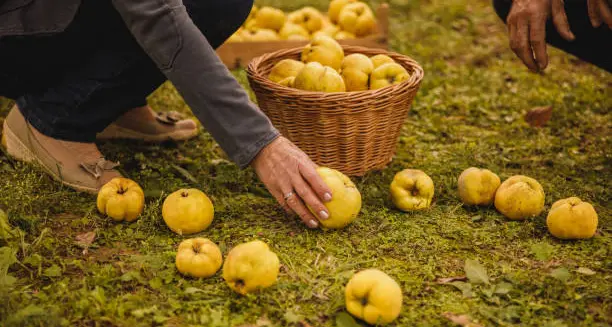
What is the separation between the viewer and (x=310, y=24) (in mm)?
4867

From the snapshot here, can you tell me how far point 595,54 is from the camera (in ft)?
10.6

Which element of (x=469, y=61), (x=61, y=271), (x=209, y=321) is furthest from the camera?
(x=469, y=61)

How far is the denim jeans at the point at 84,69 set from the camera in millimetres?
2598

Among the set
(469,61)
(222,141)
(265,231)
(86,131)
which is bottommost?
(469,61)

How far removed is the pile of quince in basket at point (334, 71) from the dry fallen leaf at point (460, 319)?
49.5 inches

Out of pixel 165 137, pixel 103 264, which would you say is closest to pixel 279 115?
pixel 165 137

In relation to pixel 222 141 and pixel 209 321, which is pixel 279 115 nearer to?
pixel 222 141

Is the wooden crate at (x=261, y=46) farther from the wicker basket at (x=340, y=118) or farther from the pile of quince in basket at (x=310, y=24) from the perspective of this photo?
the wicker basket at (x=340, y=118)

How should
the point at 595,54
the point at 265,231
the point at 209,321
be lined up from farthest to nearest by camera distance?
the point at 595,54 < the point at 265,231 < the point at 209,321

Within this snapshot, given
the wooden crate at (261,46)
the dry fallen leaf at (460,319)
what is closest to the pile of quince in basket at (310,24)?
the wooden crate at (261,46)

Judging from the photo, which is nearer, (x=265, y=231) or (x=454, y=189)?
(x=265, y=231)

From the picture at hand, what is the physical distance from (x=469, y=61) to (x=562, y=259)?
9.64 ft

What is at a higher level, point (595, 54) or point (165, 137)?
point (595, 54)

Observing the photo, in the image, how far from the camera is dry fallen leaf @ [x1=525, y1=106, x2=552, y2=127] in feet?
12.5
